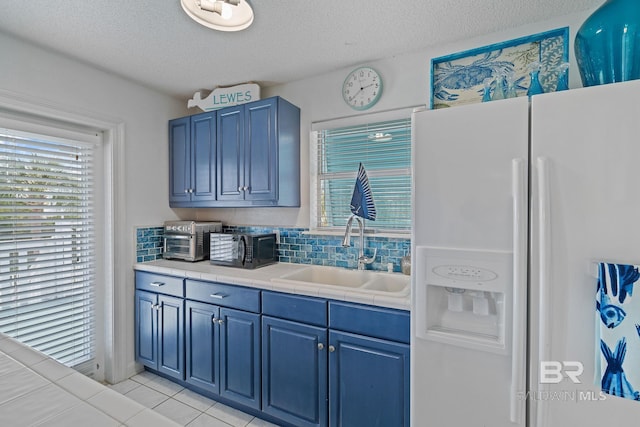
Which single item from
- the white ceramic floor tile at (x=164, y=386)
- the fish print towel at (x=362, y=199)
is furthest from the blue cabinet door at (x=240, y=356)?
the fish print towel at (x=362, y=199)

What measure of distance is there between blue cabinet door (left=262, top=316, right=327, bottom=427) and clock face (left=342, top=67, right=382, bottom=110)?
1.58m

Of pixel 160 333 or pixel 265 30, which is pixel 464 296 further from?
pixel 160 333

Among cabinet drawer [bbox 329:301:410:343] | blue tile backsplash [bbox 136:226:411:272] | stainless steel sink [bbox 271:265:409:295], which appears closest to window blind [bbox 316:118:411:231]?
blue tile backsplash [bbox 136:226:411:272]

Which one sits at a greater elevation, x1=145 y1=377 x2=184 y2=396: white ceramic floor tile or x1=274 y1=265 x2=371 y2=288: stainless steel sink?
x1=274 y1=265 x2=371 y2=288: stainless steel sink

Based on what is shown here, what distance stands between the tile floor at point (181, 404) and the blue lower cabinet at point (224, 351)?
113 millimetres

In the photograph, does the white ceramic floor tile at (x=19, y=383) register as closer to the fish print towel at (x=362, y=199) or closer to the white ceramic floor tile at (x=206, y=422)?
the white ceramic floor tile at (x=206, y=422)

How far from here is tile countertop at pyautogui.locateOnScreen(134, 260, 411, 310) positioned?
1.53 meters

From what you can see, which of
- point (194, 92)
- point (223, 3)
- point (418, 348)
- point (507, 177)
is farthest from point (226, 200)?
point (507, 177)

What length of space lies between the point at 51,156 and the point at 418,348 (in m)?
2.64

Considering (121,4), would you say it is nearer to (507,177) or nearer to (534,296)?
(507,177)

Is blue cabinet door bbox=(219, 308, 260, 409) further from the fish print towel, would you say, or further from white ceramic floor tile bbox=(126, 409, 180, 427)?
white ceramic floor tile bbox=(126, 409, 180, 427)

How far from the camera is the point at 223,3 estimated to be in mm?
1630

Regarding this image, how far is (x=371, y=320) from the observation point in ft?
5.09

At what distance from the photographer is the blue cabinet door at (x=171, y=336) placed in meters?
2.22
